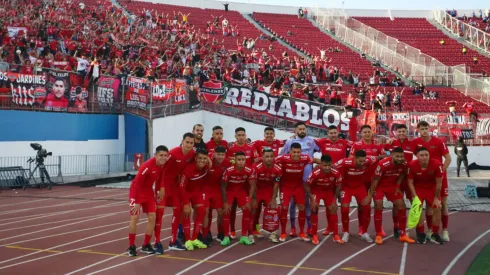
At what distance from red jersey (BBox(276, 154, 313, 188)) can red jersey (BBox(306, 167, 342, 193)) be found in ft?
0.79

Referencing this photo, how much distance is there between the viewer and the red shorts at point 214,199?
37.7ft

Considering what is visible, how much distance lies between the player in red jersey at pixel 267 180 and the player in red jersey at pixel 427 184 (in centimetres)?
249

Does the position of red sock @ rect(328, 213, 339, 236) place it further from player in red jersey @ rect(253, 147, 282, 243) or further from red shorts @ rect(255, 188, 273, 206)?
red shorts @ rect(255, 188, 273, 206)

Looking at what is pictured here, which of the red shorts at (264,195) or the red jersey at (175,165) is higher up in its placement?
the red jersey at (175,165)

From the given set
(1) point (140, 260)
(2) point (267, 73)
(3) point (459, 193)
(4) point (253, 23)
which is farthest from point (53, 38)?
(4) point (253, 23)

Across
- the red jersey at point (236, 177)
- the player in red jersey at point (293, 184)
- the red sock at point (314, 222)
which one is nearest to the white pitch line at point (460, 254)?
the red sock at point (314, 222)

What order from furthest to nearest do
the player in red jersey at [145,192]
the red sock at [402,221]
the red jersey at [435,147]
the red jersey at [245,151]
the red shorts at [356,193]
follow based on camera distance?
the red jersey at [245,151], the red jersey at [435,147], the red shorts at [356,193], the red sock at [402,221], the player in red jersey at [145,192]

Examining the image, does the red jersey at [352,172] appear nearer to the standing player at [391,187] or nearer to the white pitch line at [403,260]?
the standing player at [391,187]

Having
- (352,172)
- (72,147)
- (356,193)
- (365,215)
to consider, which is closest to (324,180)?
(352,172)

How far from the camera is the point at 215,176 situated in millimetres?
11492

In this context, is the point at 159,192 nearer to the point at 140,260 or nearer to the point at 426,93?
the point at 140,260

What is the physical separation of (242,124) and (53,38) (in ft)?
30.8

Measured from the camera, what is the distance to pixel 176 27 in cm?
4006

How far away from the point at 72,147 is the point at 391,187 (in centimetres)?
1555
